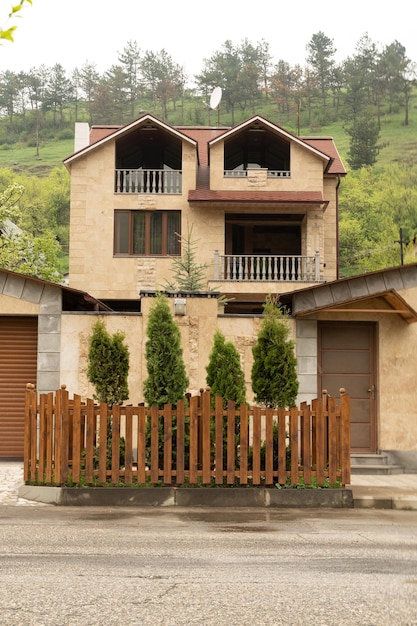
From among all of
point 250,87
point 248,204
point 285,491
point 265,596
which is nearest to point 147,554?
point 265,596

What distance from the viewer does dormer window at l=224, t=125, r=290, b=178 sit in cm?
3144

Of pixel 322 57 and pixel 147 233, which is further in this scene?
pixel 322 57

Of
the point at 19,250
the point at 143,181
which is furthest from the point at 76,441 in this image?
the point at 19,250

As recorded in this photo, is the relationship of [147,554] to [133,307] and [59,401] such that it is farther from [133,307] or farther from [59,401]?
[133,307]

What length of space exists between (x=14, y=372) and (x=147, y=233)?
46.9 feet

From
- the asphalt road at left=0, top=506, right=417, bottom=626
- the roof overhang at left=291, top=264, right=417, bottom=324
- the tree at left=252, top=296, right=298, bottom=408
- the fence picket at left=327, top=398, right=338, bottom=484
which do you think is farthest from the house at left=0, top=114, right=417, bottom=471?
the asphalt road at left=0, top=506, right=417, bottom=626

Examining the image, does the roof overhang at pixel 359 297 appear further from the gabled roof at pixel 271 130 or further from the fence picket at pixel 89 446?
the gabled roof at pixel 271 130

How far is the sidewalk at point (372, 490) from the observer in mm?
12039

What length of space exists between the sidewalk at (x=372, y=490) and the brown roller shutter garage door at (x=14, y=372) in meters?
0.89

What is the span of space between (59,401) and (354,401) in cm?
690

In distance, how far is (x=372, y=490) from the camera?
42.9ft

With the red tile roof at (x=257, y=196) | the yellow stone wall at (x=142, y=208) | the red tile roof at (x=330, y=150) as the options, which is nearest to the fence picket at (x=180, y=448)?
the yellow stone wall at (x=142, y=208)

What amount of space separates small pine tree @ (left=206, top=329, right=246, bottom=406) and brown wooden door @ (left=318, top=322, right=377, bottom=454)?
433 centimetres

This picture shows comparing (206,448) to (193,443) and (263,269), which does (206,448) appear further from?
(263,269)
